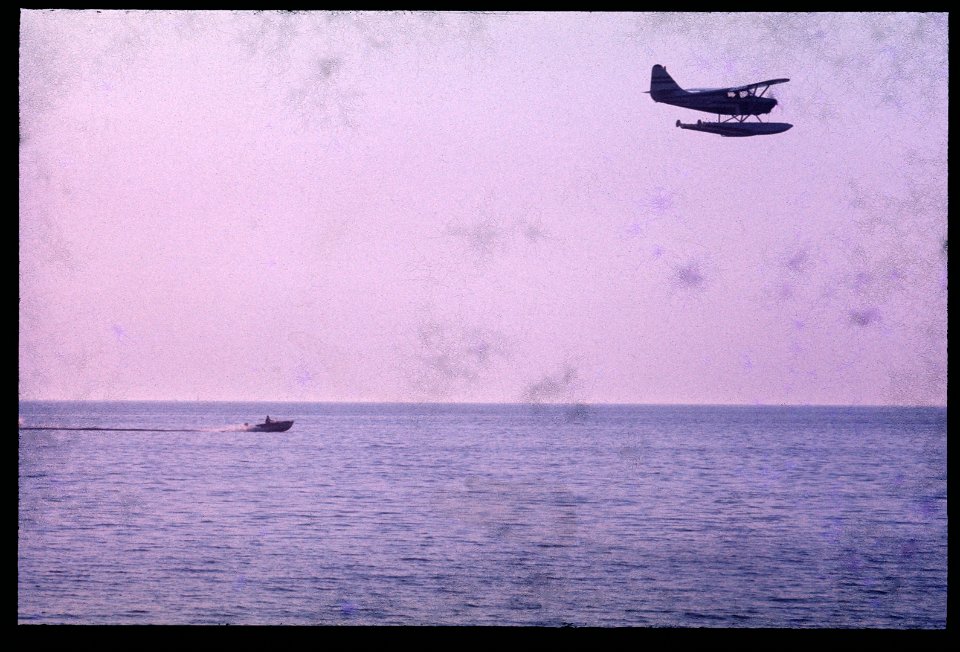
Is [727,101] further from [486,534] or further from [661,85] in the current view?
[486,534]

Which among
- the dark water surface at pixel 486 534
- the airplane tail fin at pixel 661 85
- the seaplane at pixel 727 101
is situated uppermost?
the airplane tail fin at pixel 661 85

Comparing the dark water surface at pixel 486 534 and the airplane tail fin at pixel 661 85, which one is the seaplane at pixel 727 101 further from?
the dark water surface at pixel 486 534

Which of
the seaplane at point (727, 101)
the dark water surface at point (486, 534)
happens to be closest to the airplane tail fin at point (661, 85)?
the seaplane at point (727, 101)

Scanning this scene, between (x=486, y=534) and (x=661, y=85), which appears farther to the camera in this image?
(x=486, y=534)

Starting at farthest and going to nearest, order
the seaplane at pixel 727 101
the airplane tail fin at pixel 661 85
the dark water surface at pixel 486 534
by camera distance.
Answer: the dark water surface at pixel 486 534, the airplane tail fin at pixel 661 85, the seaplane at pixel 727 101

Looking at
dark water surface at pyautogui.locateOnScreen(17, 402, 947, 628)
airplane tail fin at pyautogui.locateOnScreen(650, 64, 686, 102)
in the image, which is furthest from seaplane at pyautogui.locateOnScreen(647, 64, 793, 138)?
dark water surface at pyautogui.locateOnScreen(17, 402, 947, 628)

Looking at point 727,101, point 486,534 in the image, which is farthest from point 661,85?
point 486,534

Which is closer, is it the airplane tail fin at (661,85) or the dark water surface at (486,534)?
the airplane tail fin at (661,85)
